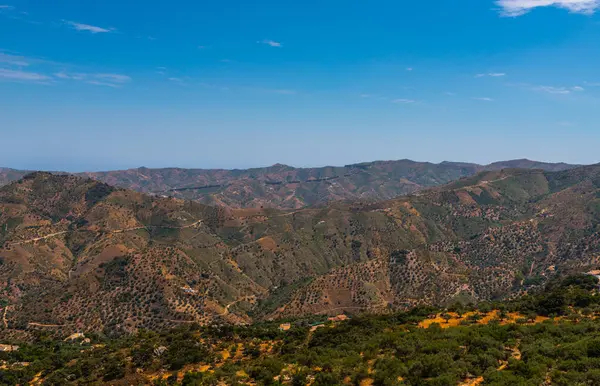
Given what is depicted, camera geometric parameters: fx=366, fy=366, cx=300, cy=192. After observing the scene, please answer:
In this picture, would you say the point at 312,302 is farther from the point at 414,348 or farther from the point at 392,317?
the point at 414,348

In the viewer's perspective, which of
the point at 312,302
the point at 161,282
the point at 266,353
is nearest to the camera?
the point at 266,353

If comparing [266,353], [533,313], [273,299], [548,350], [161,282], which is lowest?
[273,299]

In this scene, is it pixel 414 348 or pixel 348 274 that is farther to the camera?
pixel 348 274

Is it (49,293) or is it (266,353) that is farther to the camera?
(49,293)

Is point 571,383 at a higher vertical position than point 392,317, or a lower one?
higher

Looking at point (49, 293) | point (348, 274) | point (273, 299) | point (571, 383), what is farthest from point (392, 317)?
point (49, 293)

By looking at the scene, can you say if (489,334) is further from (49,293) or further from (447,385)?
(49,293)

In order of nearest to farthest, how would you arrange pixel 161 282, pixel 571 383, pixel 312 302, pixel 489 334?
pixel 571 383 → pixel 489 334 → pixel 312 302 → pixel 161 282

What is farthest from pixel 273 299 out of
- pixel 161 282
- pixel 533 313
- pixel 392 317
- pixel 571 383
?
pixel 571 383

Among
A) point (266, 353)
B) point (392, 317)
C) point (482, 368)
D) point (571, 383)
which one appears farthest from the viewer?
point (392, 317)
